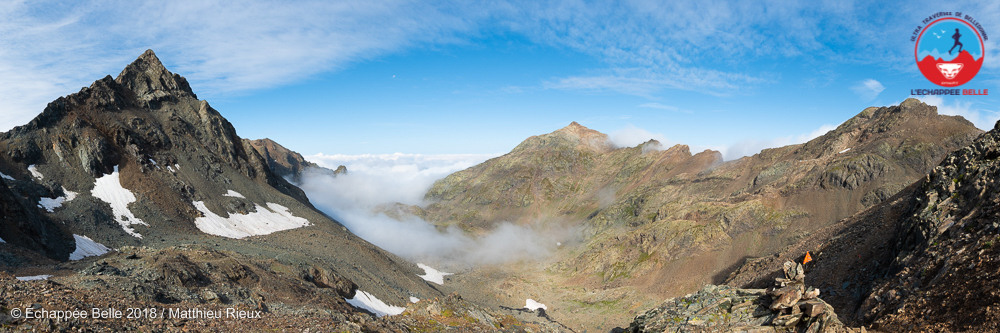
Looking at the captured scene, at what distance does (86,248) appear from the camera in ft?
168

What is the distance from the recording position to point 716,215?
104 meters

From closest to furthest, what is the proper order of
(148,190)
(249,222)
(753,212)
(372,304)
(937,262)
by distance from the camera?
(937,262) → (372,304) → (148,190) → (249,222) → (753,212)

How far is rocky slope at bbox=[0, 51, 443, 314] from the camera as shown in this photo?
5494 centimetres

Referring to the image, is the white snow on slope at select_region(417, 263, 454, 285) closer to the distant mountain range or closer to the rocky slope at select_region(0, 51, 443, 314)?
the distant mountain range

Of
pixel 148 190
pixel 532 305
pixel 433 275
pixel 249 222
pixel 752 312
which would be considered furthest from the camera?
pixel 433 275

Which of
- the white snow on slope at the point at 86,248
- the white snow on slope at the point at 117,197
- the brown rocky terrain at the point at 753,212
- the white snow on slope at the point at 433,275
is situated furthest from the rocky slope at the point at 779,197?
the white snow on slope at the point at 117,197

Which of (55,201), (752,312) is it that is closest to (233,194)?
(55,201)

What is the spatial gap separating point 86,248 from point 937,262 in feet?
259

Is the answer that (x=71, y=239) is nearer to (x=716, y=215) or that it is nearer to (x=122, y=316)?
(x=122, y=316)

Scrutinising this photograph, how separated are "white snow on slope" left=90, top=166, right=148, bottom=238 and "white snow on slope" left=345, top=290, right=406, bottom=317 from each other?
109 feet

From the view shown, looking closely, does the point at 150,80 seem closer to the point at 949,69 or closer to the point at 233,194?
the point at 233,194

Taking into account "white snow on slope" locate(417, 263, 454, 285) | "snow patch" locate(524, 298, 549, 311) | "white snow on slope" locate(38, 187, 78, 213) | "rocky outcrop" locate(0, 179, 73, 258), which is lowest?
"snow patch" locate(524, 298, 549, 311)

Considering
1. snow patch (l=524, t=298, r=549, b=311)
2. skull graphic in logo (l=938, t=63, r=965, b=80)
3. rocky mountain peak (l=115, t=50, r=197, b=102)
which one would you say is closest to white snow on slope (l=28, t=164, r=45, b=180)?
rocky mountain peak (l=115, t=50, r=197, b=102)

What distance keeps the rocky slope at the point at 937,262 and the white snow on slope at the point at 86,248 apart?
2886 inches
